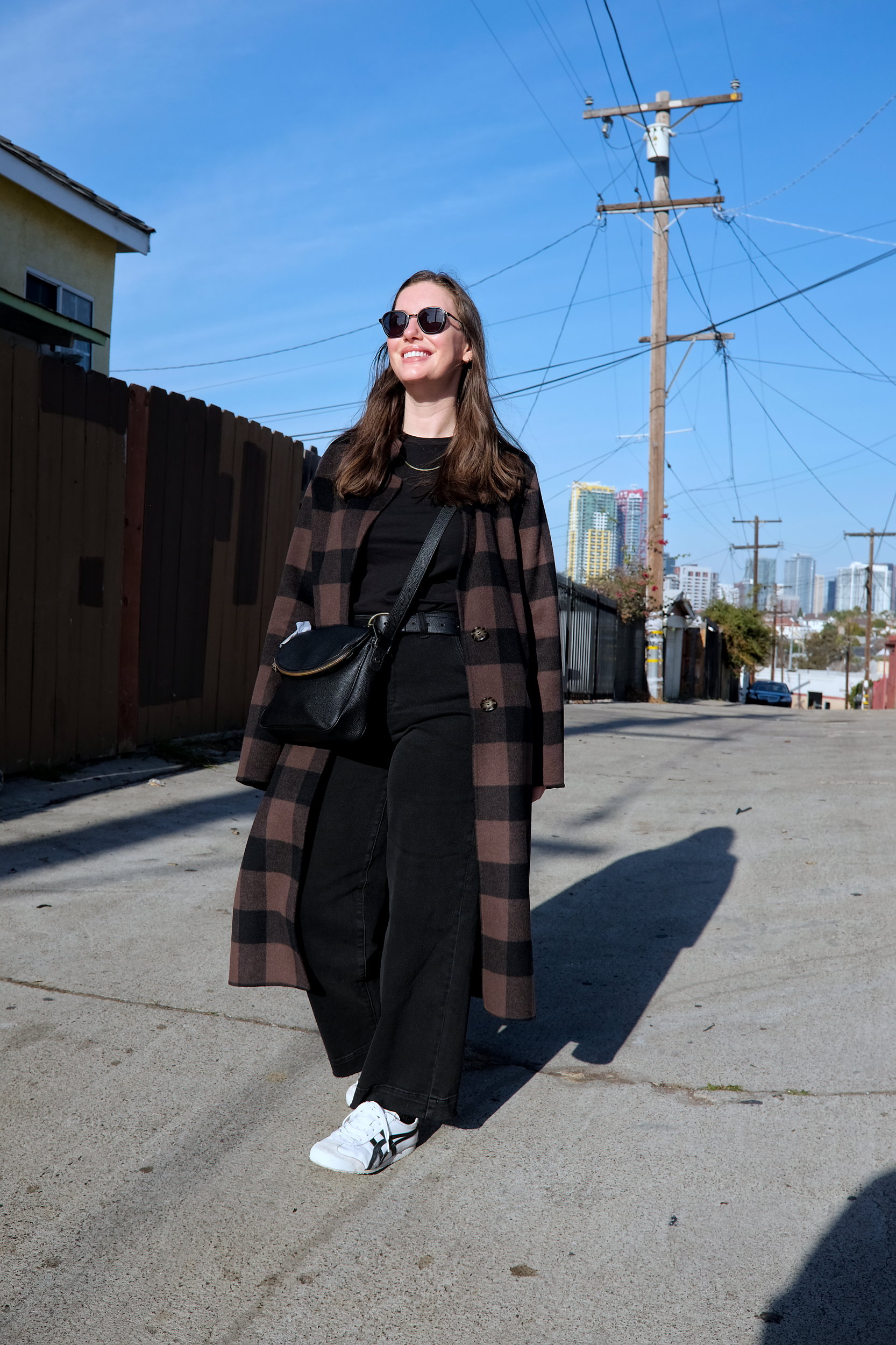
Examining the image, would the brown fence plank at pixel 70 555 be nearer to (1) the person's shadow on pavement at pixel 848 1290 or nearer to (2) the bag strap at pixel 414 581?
(2) the bag strap at pixel 414 581

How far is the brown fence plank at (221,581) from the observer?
7164mm

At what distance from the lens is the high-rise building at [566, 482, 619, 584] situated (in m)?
50.3

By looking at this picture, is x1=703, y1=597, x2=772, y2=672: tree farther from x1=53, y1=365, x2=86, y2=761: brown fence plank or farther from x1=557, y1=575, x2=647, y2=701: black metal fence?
x1=53, y1=365, x2=86, y2=761: brown fence plank

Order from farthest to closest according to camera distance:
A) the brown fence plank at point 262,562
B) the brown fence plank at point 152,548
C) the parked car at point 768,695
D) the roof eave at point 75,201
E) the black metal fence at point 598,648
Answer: the parked car at point 768,695 < the black metal fence at point 598,648 < the roof eave at point 75,201 < the brown fence plank at point 262,562 < the brown fence plank at point 152,548

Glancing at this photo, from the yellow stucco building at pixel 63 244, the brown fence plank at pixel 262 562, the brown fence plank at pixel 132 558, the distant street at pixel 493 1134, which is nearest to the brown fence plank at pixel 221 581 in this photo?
the brown fence plank at pixel 262 562

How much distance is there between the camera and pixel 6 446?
539 centimetres

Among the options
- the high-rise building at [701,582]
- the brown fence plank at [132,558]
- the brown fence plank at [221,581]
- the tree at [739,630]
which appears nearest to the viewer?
the brown fence plank at [132,558]

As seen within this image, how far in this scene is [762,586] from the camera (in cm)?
6369

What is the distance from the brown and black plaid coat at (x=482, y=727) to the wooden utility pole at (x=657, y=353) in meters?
19.0

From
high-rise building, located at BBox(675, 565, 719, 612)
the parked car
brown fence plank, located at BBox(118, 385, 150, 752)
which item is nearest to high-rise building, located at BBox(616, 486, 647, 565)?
the parked car

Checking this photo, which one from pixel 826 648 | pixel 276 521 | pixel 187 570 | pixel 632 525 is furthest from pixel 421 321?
pixel 826 648

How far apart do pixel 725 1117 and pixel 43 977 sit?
77.7 inches

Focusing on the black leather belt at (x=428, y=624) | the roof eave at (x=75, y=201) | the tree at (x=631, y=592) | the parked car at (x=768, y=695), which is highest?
the roof eave at (x=75, y=201)

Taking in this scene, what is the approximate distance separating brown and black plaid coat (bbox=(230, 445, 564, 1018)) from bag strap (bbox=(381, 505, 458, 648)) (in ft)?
0.22
